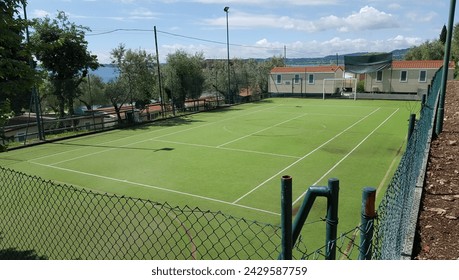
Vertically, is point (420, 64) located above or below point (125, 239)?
above

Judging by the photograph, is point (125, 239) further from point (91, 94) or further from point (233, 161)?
point (91, 94)

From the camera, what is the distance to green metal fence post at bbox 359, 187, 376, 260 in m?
2.60

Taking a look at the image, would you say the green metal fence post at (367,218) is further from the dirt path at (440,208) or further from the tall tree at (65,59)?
the tall tree at (65,59)

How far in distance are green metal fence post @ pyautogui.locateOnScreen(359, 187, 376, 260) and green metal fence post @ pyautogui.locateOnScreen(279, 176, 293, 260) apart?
59 centimetres

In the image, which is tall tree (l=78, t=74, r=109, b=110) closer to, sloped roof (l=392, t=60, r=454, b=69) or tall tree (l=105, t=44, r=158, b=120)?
tall tree (l=105, t=44, r=158, b=120)

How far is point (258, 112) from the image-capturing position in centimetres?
3403

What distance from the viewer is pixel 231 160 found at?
1647 centimetres

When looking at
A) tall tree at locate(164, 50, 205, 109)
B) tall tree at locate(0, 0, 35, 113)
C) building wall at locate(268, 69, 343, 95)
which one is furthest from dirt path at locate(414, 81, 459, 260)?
building wall at locate(268, 69, 343, 95)

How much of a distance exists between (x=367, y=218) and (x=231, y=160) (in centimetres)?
1381

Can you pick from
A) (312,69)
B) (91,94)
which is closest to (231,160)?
(91,94)

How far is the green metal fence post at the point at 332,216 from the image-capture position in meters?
2.50

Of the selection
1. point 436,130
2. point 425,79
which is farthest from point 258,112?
point 436,130

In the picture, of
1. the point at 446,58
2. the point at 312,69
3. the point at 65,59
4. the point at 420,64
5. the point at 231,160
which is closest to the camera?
the point at 446,58

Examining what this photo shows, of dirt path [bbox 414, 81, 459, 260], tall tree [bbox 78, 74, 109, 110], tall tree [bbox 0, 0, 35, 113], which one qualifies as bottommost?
dirt path [bbox 414, 81, 459, 260]
